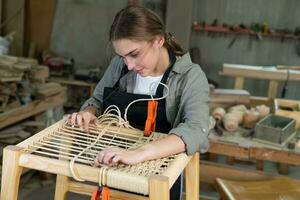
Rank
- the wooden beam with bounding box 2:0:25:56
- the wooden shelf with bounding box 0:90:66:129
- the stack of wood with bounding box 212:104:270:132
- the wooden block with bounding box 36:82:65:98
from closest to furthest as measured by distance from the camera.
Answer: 1. the stack of wood with bounding box 212:104:270:132
2. the wooden shelf with bounding box 0:90:66:129
3. the wooden block with bounding box 36:82:65:98
4. the wooden beam with bounding box 2:0:25:56

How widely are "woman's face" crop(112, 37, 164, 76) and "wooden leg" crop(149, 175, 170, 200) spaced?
453 millimetres

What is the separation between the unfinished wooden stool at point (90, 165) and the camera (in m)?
1.09

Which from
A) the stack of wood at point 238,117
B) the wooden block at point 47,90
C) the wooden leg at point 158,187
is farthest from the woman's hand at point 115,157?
the wooden block at point 47,90

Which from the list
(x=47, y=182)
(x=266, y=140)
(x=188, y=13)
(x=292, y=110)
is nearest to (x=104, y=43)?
(x=188, y=13)

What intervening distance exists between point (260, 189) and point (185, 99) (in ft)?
2.99

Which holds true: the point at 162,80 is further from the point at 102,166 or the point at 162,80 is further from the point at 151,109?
the point at 102,166

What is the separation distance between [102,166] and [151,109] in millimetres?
390

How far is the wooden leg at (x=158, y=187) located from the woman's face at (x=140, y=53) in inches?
17.8

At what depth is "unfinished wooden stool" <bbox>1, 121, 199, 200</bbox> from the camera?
1.09 metres

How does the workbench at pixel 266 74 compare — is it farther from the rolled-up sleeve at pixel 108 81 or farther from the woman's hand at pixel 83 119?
the woman's hand at pixel 83 119

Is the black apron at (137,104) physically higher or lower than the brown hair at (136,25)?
lower

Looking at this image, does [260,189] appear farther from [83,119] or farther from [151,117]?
[83,119]

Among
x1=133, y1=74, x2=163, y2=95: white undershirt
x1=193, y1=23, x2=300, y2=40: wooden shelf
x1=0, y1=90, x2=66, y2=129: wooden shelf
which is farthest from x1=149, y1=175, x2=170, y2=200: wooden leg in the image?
x1=193, y1=23, x2=300, y2=40: wooden shelf

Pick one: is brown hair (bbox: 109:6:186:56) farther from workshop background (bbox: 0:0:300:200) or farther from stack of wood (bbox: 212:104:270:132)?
workshop background (bbox: 0:0:300:200)
